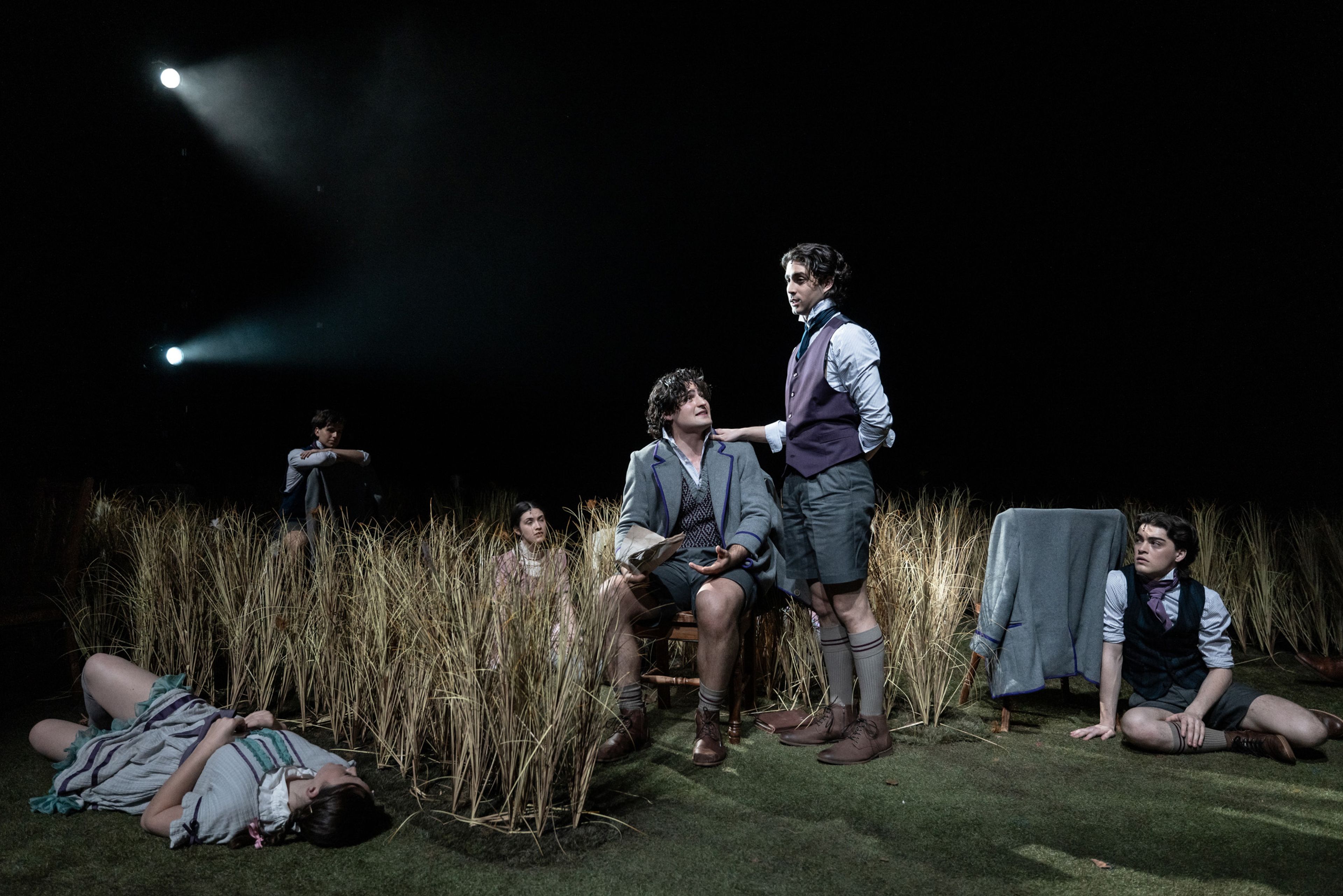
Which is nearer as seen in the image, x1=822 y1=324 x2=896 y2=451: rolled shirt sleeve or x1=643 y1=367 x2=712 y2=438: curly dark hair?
x1=822 y1=324 x2=896 y2=451: rolled shirt sleeve

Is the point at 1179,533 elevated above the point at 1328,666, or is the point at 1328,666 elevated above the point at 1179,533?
the point at 1179,533

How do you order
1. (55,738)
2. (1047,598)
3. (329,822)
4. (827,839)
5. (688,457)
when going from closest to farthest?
(329,822) < (827,839) < (55,738) < (1047,598) < (688,457)

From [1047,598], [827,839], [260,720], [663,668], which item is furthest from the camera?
[663,668]

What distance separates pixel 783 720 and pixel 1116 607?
1.16m

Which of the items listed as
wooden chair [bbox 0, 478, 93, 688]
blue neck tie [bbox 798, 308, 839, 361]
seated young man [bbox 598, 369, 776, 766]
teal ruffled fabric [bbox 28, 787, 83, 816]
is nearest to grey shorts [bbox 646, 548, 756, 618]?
seated young man [bbox 598, 369, 776, 766]

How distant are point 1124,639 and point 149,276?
22.6 ft

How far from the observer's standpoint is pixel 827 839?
1.86 m

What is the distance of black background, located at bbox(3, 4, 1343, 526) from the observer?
197 inches

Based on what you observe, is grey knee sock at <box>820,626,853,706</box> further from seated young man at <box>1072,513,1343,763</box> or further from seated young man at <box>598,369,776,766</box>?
seated young man at <box>1072,513,1343,763</box>

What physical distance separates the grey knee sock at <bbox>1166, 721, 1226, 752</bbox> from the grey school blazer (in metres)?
1.22

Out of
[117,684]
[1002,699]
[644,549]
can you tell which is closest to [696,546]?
[644,549]

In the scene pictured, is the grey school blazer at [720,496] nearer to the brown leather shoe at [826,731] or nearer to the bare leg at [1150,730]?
the brown leather shoe at [826,731]

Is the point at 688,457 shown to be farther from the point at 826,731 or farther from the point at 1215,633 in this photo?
the point at 1215,633

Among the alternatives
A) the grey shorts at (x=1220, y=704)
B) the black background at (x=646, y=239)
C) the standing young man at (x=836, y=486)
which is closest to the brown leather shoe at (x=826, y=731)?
the standing young man at (x=836, y=486)
